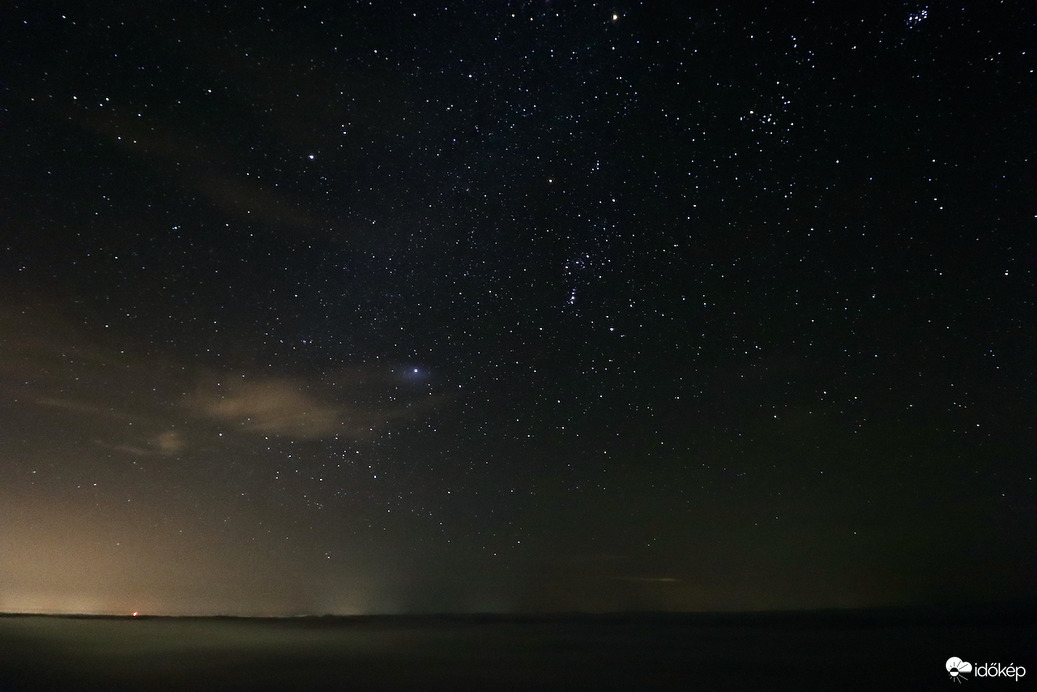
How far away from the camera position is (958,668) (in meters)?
11.8

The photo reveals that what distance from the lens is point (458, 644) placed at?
16.3 metres

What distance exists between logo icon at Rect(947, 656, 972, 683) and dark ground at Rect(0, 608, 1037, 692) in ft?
0.48

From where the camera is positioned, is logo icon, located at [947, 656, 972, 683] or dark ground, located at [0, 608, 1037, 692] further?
logo icon, located at [947, 656, 972, 683]

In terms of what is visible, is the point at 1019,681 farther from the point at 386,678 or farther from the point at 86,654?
the point at 86,654

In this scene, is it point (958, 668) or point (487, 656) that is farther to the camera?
point (487, 656)

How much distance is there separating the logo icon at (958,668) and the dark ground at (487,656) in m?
0.15

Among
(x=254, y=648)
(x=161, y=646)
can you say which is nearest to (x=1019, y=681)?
(x=254, y=648)

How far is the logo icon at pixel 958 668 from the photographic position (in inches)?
437

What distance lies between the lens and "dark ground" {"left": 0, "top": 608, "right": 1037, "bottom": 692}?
10352 millimetres

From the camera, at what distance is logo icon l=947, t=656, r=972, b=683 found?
11098mm

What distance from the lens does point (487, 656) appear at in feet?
45.0

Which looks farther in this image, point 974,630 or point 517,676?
point 974,630

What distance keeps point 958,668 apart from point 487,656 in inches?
334

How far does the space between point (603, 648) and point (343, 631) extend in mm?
8697
